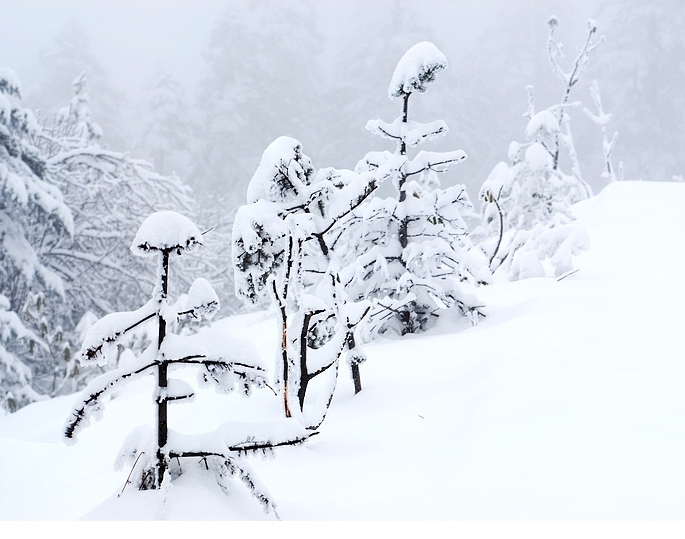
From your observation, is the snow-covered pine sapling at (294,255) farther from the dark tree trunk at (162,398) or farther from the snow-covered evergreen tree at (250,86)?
the snow-covered evergreen tree at (250,86)

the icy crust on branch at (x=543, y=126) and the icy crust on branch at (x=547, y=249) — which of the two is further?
the icy crust on branch at (x=543, y=126)

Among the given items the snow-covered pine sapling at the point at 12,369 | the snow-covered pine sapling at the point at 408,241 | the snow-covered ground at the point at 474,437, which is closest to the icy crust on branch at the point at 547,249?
the snow-covered ground at the point at 474,437

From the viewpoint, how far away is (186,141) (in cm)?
3594

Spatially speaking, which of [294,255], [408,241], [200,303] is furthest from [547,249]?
[200,303]

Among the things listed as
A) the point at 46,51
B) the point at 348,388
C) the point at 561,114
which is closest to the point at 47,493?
the point at 348,388

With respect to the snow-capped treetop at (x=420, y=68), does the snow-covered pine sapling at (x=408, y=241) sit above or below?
below

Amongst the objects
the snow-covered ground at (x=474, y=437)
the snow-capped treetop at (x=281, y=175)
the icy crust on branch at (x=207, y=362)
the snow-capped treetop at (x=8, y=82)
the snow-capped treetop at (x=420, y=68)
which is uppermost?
the snow-capped treetop at (x=8, y=82)

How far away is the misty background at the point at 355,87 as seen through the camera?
3534 centimetres

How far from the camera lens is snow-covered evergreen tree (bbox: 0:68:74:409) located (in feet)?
25.5

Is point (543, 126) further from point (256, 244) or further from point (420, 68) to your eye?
point (256, 244)

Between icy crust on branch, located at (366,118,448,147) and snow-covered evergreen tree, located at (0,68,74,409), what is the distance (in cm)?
560

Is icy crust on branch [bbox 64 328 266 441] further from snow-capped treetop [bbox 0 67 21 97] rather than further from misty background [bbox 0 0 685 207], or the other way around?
misty background [bbox 0 0 685 207]

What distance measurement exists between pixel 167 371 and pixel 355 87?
38.8 meters

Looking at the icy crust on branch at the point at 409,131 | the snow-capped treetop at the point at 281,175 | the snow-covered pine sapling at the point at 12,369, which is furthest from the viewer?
the snow-covered pine sapling at the point at 12,369
